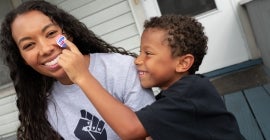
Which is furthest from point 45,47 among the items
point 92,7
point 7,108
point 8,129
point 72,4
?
point 8,129

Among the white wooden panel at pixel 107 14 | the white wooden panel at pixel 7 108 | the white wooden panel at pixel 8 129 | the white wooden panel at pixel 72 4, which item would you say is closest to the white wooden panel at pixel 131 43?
the white wooden panel at pixel 107 14

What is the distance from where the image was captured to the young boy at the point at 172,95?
52.4 inches

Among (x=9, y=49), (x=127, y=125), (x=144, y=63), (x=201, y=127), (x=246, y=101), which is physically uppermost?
(x=9, y=49)

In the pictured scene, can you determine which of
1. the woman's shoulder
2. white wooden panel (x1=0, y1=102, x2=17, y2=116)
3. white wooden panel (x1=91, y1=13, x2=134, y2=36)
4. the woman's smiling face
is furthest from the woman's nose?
white wooden panel (x1=0, y1=102, x2=17, y2=116)

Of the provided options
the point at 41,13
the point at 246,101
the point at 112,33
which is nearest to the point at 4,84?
the point at 112,33

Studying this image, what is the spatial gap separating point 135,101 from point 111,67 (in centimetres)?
19

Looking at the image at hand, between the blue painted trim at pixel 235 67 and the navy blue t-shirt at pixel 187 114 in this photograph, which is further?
the blue painted trim at pixel 235 67

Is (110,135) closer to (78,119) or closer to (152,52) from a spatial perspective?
(78,119)

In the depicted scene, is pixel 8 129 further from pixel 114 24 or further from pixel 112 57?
pixel 112 57

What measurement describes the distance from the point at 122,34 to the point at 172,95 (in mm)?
3567

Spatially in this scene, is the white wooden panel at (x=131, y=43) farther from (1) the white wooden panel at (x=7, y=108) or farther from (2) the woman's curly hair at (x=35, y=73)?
(2) the woman's curly hair at (x=35, y=73)

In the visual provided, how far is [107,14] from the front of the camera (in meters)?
4.90

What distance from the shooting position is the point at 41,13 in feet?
5.28

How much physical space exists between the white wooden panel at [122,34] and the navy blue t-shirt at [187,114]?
11.2ft
